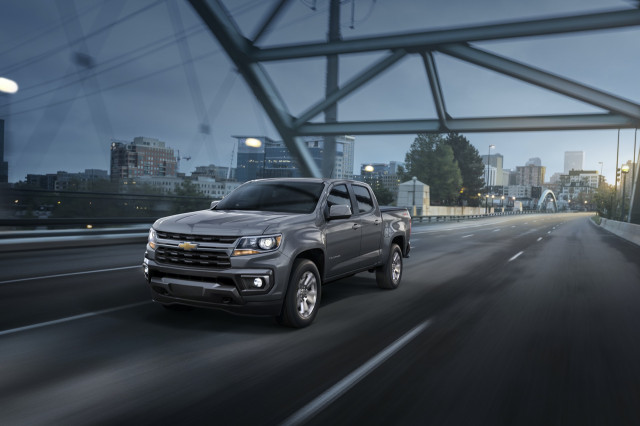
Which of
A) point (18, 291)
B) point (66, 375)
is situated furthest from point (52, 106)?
point (66, 375)

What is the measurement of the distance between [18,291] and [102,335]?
319 cm

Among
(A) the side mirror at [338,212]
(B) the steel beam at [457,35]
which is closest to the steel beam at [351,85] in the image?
(B) the steel beam at [457,35]

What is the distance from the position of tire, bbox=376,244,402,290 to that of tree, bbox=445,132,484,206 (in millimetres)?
105968

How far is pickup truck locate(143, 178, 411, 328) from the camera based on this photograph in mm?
5219

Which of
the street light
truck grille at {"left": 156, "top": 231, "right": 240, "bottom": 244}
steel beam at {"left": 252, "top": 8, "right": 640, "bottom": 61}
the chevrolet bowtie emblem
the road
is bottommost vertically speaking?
the road

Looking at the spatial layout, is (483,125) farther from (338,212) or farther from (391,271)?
(338,212)

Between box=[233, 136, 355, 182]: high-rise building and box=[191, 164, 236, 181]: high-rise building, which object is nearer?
box=[191, 164, 236, 181]: high-rise building

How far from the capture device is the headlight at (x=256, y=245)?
5223mm

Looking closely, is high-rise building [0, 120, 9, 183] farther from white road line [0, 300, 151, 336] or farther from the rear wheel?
the rear wheel

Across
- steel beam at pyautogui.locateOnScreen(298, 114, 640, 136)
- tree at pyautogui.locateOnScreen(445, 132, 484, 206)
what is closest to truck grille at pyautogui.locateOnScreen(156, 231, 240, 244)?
steel beam at pyautogui.locateOnScreen(298, 114, 640, 136)

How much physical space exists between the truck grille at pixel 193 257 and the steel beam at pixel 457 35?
14.3 metres

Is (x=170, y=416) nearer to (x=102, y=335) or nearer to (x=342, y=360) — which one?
(x=342, y=360)

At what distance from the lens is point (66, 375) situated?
13.6 feet

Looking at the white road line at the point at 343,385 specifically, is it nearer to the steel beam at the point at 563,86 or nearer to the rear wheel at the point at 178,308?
the rear wheel at the point at 178,308
